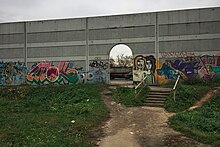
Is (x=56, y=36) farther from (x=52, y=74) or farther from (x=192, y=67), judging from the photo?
(x=192, y=67)

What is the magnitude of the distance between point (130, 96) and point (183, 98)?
298cm

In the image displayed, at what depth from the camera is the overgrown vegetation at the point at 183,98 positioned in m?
13.7

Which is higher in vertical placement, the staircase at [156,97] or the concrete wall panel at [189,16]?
the concrete wall panel at [189,16]

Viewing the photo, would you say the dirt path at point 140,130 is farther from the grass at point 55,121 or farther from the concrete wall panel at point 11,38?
the concrete wall panel at point 11,38

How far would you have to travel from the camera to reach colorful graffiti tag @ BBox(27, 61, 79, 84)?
23.3 meters

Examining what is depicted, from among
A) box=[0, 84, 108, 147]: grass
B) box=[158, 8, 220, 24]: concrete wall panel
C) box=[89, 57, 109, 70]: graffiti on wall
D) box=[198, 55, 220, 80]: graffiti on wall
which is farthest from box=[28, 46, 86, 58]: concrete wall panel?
box=[198, 55, 220, 80]: graffiti on wall

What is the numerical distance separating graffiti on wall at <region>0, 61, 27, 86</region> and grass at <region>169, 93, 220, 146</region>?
16978mm

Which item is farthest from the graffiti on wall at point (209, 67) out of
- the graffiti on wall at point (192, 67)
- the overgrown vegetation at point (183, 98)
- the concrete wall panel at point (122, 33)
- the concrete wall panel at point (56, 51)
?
the concrete wall panel at point (56, 51)

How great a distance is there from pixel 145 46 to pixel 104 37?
11.9ft

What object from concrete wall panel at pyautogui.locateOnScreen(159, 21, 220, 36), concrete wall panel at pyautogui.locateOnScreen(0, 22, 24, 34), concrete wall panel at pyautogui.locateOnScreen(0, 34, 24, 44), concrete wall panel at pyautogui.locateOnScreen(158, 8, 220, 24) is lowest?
concrete wall panel at pyautogui.locateOnScreen(0, 34, 24, 44)

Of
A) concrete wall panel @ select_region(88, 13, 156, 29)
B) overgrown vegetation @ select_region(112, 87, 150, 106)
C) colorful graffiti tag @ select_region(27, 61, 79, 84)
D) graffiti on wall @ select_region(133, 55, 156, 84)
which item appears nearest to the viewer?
overgrown vegetation @ select_region(112, 87, 150, 106)

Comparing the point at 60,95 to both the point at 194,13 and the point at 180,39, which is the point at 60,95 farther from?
the point at 194,13

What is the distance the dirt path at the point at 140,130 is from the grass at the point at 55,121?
59 cm

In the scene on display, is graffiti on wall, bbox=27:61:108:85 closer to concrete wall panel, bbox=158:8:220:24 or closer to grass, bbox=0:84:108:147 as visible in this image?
grass, bbox=0:84:108:147
